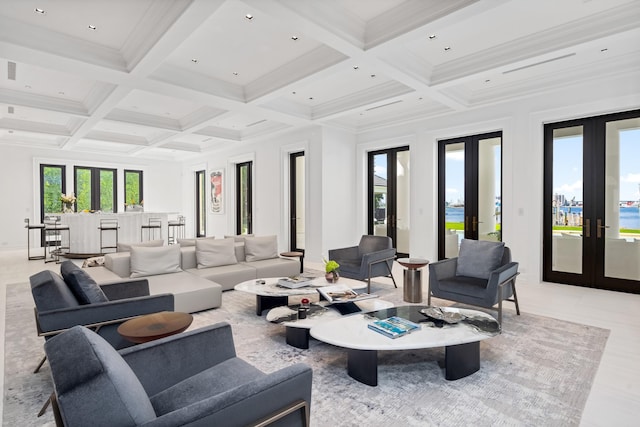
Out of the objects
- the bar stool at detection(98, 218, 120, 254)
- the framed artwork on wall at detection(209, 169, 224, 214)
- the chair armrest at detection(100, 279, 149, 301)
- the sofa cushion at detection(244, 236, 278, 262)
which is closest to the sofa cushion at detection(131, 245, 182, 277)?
the chair armrest at detection(100, 279, 149, 301)

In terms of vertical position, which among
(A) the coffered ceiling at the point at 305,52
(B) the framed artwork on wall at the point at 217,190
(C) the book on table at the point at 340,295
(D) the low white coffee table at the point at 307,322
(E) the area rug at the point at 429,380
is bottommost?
(E) the area rug at the point at 429,380

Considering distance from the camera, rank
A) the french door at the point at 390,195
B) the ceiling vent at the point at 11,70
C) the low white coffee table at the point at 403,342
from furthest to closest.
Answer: the french door at the point at 390,195 < the ceiling vent at the point at 11,70 < the low white coffee table at the point at 403,342

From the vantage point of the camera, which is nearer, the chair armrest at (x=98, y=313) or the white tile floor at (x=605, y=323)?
the white tile floor at (x=605, y=323)

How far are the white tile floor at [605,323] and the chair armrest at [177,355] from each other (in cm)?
169

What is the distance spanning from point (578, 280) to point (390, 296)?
3.26 m

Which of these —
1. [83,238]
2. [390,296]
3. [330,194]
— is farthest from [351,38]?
[83,238]

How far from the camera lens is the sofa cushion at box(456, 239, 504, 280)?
4363 mm

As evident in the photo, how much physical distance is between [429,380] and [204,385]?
1747 millimetres

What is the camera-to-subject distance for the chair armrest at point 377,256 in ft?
17.0

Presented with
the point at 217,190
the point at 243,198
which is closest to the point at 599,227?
the point at 243,198

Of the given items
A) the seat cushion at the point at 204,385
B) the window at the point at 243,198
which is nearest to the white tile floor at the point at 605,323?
the seat cushion at the point at 204,385

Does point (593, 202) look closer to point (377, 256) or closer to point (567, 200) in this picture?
point (567, 200)

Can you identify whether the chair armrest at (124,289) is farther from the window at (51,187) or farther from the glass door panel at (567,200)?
the window at (51,187)

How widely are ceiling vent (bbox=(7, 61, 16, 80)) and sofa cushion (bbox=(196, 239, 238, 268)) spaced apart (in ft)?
12.3
